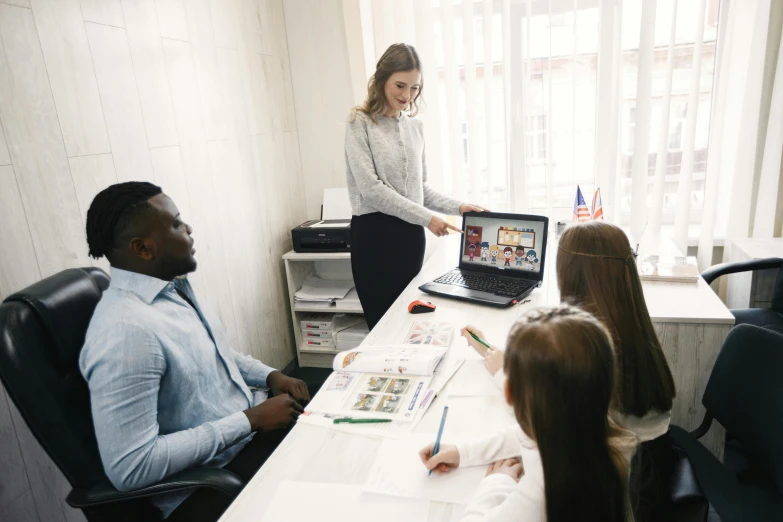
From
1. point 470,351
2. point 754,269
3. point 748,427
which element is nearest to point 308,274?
point 470,351

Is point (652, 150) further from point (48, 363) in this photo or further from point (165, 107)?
point (48, 363)

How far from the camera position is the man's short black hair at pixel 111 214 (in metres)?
1.24

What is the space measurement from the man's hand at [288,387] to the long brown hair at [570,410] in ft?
3.06

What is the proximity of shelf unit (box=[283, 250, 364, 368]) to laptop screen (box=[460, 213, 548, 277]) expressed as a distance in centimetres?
93

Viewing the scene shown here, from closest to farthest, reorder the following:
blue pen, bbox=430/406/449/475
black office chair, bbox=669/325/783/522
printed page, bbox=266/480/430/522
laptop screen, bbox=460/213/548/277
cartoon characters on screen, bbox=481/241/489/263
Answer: printed page, bbox=266/480/430/522, blue pen, bbox=430/406/449/475, black office chair, bbox=669/325/783/522, laptop screen, bbox=460/213/548/277, cartoon characters on screen, bbox=481/241/489/263

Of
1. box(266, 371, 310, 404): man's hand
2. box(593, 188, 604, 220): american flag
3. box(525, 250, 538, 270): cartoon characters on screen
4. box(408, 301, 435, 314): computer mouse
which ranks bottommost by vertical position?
box(266, 371, 310, 404): man's hand

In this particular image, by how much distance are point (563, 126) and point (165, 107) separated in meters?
1.97

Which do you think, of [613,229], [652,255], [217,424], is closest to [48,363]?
[217,424]

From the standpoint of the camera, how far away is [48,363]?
113cm

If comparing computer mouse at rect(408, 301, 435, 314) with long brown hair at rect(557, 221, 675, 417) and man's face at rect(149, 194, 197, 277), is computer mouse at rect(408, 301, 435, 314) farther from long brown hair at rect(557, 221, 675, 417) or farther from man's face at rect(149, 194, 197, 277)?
man's face at rect(149, 194, 197, 277)

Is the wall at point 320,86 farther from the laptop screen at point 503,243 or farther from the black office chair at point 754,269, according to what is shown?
the black office chair at point 754,269

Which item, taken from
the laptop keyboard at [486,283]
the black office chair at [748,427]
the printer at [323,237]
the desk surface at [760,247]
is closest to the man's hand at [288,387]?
the laptop keyboard at [486,283]

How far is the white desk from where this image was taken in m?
1.08

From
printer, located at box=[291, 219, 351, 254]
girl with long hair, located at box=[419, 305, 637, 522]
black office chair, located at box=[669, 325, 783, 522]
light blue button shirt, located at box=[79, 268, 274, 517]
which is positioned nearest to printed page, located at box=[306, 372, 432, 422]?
light blue button shirt, located at box=[79, 268, 274, 517]
